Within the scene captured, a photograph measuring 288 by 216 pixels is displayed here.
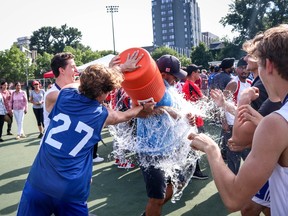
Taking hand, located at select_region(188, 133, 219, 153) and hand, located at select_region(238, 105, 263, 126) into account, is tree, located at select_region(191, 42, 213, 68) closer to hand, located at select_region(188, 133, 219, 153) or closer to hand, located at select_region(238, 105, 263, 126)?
hand, located at select_region(238, 105, 263, 126)

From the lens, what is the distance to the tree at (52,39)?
105 m

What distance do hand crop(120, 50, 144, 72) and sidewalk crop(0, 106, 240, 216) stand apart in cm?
235

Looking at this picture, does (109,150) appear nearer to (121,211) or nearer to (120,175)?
(120,175)

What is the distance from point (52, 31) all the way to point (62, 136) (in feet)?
367

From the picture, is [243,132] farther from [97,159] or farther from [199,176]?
[97,159]

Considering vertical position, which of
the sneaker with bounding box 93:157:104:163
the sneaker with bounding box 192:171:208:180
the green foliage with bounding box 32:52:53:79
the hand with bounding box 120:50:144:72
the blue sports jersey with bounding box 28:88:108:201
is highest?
the hand with bounding box 120:50:144:72

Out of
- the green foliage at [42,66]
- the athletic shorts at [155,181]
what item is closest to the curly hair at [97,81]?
the athletic shorts at [155,181]

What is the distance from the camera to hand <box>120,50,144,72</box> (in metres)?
2.69

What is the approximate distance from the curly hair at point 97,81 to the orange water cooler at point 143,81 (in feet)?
0.81

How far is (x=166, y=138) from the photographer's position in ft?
10.4

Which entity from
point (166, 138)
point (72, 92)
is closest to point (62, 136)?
point (72, 92)

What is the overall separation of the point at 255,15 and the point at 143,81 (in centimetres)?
5687

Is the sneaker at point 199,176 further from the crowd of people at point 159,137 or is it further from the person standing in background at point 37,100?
the person standing in background at point 37,100

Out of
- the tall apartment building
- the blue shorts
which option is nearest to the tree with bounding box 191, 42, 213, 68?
the blue shorts
